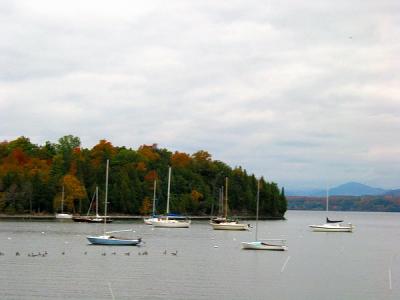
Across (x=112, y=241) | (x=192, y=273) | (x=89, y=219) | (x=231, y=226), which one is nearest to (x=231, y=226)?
(x=231, y=226)

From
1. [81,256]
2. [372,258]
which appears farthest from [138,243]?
[372,258]

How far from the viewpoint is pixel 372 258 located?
3123 inches

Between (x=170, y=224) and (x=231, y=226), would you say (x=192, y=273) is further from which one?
(x=170, y=224)

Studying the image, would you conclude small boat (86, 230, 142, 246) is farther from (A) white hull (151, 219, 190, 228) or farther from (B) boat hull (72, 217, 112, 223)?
(B) boat hull (72, 217, 112, 223)

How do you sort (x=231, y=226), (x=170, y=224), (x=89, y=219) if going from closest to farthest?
(x=231, y=226) < (x=170, y=224) < (x=89, y=219)

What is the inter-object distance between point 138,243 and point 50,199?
10854 cm

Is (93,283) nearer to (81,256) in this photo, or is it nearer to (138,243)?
(81,256)

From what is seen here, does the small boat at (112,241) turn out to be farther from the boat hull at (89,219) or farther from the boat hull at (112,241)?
the boat hull at (89,219)

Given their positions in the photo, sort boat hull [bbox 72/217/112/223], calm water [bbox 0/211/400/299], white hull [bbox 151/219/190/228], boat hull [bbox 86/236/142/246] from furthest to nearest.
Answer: boat hull [bbox 72/217/112/223], white hull [bbox 151/219/190/228], boat hull [bbox 86/236/142/246], calm water [bbox 0/211/400/299]

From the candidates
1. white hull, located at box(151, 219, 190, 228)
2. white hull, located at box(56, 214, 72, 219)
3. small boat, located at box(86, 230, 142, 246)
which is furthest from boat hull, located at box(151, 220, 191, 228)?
small boat, located at box(86, 230, 142, 246)

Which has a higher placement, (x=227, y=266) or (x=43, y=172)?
(x=43, y=172)

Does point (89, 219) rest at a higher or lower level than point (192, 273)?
higher

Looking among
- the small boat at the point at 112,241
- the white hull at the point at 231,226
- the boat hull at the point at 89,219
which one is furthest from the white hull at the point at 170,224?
the small boat at the point at 112,241

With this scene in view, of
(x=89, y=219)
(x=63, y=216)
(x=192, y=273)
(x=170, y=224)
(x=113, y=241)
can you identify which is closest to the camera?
(x=192, y=273)
